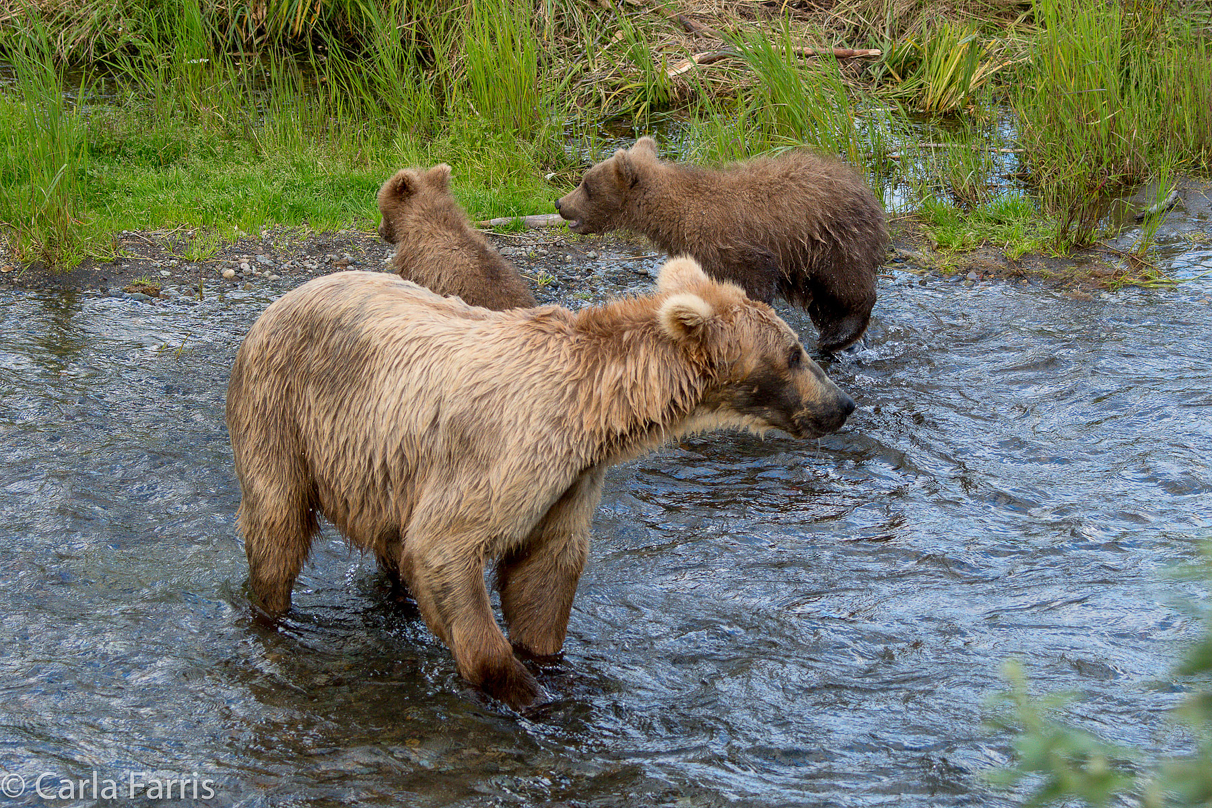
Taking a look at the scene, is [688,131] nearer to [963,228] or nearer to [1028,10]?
[963,228]

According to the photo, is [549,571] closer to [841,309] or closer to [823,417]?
[823,417]

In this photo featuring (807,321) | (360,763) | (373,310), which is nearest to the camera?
(360,763)

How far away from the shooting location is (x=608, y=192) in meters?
7.93

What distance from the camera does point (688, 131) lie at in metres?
11.0

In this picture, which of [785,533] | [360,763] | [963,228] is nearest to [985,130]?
[963,228]

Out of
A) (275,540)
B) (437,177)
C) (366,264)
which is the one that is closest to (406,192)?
(437,177)

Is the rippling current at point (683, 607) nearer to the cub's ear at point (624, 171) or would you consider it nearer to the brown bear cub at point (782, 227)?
the brown bear cub at point (782, 227)

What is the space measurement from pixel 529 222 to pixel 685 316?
19.4ft

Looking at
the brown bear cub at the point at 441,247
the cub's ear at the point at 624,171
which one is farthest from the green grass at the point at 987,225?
the brown bear cub at the point at 441,247

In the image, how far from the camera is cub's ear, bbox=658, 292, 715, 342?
12.0 ft

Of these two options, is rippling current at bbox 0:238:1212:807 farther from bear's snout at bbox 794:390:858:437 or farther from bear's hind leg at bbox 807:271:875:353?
bear's snout at bbox 794:390:858:437

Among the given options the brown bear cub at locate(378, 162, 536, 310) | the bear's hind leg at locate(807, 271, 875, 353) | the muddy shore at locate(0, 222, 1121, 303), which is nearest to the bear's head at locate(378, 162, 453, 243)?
the brown bear cub at locate(378, 162, 536, 310)

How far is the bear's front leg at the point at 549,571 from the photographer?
154 inches

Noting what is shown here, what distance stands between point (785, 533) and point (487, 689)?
76.6 inches
